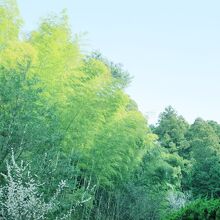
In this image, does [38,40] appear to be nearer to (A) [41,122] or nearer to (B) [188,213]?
(A) [41,122]

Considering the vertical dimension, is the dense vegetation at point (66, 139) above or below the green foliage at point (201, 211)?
above

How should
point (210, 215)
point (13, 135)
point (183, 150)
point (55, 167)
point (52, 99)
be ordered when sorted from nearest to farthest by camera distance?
point (210, 215) < point (13, 135) < point (55, 167) < point (52, 99) < point (183, 150)

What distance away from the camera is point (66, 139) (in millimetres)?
10328

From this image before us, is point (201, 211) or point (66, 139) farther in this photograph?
point (66, 139)

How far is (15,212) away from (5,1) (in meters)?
5.19

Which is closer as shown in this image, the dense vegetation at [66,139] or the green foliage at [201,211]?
the green foliage at [201,211]

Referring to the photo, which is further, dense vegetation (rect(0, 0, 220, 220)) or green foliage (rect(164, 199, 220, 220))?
dense vegetation (rect(0, 0, 220, 220))

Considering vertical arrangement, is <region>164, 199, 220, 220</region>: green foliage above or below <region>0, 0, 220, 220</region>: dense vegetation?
below

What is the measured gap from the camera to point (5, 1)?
9.69 metres

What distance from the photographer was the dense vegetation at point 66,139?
7465 millimetres

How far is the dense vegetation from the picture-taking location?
24.5ft

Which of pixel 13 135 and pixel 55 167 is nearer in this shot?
pixel 13 135

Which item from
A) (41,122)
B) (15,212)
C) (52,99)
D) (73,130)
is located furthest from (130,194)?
(15,212)

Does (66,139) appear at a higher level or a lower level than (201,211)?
higher
